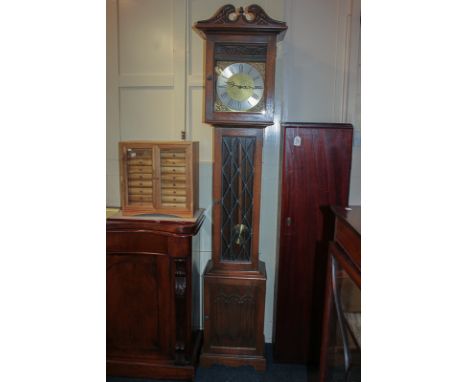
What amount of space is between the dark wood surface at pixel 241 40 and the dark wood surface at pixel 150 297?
60 cm

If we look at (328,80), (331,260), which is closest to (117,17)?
(328,80)

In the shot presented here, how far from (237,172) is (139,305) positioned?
3.04 ft

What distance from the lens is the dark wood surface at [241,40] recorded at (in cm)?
169

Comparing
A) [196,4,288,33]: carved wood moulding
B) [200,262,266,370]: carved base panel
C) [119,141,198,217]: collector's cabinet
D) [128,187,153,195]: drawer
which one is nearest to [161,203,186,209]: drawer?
[119,141,198,217]: collector's cabinet

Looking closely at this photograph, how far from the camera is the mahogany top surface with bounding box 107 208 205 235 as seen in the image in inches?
69.2

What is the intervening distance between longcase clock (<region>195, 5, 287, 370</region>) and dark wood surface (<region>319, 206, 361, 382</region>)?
0.77m

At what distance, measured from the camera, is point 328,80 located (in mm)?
2107

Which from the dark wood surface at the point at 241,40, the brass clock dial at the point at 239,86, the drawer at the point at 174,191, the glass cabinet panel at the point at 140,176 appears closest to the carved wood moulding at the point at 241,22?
the dark wood surface at the point at 241,40

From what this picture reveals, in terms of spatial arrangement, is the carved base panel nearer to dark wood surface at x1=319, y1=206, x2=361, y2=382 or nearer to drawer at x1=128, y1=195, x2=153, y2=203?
drawer at x1=128, y1=195, x2=153, y2=203

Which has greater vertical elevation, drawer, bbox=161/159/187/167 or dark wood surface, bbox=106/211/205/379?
drawer, bbox=161/159/187/167
